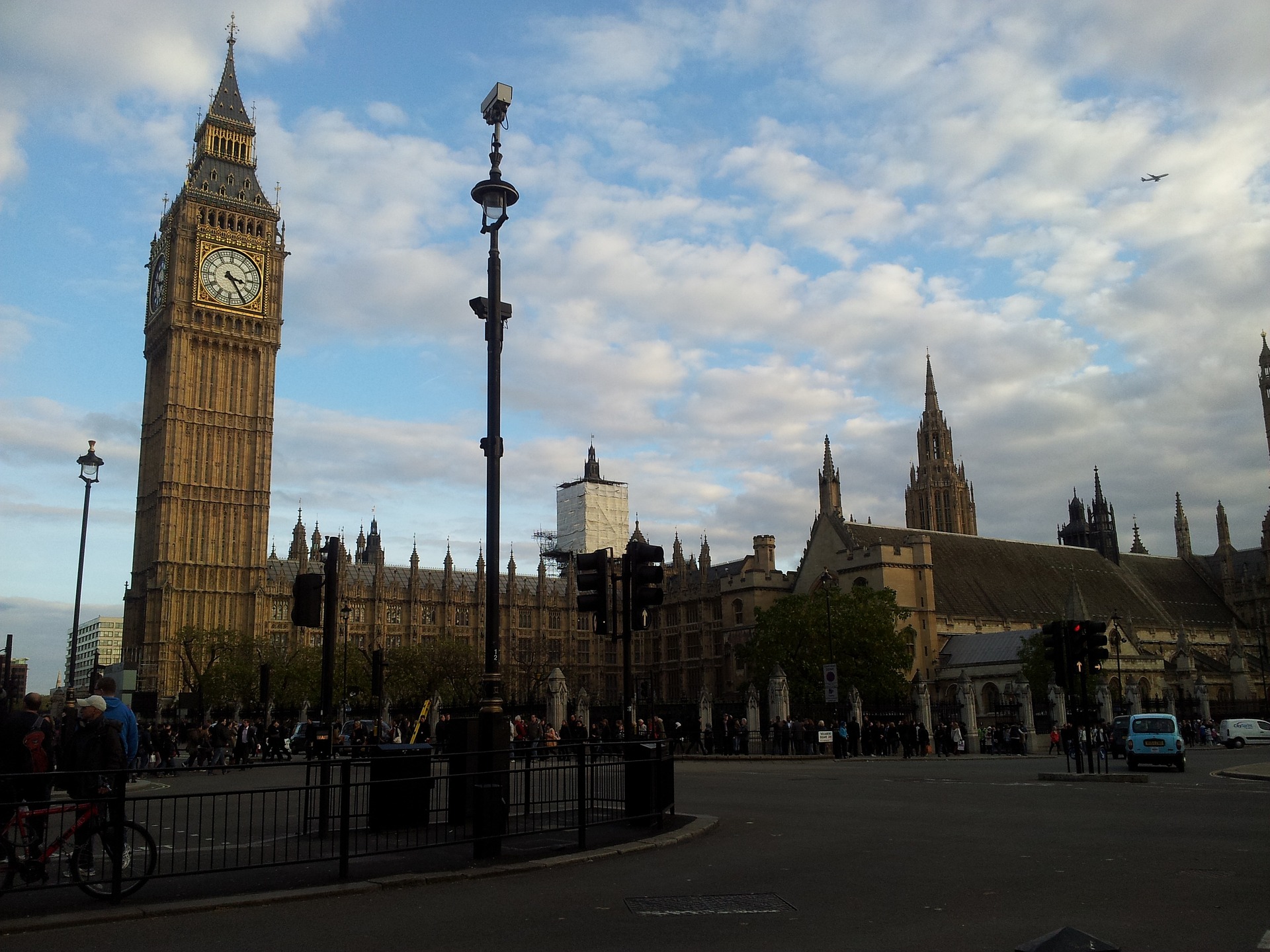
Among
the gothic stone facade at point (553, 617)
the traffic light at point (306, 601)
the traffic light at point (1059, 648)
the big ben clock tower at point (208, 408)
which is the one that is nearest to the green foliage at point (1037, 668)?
the gothic stone facade at point (553, 617)

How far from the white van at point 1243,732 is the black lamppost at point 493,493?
41.6 m

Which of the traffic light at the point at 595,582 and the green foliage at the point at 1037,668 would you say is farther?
the green foliage at the point at 1037,668

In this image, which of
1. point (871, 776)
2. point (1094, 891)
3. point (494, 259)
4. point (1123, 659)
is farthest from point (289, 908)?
point (1123, 659)

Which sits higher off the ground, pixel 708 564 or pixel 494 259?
pixel 708 564

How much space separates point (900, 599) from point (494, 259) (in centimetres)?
5297

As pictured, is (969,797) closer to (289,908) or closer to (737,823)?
(737,823)

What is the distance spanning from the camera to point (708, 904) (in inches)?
308

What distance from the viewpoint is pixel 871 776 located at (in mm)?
23266

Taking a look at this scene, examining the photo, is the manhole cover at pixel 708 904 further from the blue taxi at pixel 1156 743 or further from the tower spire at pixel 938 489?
the tower spire at pixel 938 489

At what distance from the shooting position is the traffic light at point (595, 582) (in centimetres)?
1346

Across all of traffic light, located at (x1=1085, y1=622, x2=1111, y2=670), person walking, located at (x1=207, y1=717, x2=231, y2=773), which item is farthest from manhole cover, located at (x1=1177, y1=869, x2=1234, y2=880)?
person walking, located at (x1=207, y1=717, x2=231, y2=773)

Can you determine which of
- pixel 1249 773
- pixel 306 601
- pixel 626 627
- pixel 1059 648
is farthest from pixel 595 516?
pixel 306 601

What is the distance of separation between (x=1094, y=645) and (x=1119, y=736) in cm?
1529

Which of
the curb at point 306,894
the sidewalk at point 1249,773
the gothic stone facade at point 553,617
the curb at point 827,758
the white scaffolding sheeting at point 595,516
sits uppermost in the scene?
the white scaffolding sheeting at point 595,516
